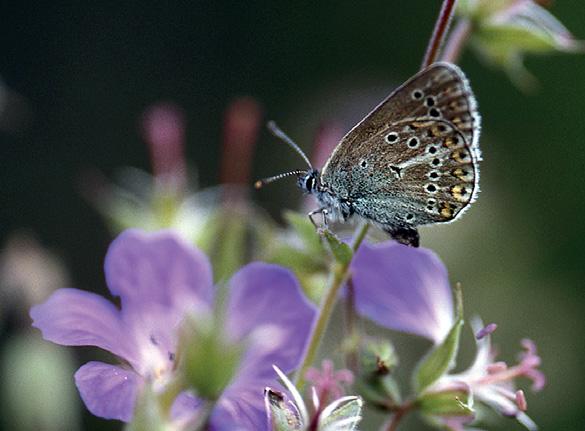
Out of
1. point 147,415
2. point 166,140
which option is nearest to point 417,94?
point 166,140

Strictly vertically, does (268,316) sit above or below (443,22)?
below

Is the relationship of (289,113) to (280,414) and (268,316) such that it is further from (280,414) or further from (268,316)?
(280,414)

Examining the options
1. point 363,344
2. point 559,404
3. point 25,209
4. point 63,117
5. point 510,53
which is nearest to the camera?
point 363,344

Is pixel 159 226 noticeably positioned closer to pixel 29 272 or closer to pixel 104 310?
pixel 29 272

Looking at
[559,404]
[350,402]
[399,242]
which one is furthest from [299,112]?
[350,402]

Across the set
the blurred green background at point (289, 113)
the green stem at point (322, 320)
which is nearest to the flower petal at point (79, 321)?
the green stem at point (322, 320)

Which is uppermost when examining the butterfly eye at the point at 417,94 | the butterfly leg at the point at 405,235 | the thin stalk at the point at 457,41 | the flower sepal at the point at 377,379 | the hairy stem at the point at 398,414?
the thin stalk at the point at 457,41

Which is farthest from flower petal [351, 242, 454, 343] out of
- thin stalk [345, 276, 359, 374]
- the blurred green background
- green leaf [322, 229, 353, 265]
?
the blurred green background

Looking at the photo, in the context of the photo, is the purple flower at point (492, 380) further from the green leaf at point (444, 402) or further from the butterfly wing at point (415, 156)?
the butterfly wing at point (415, 156)
